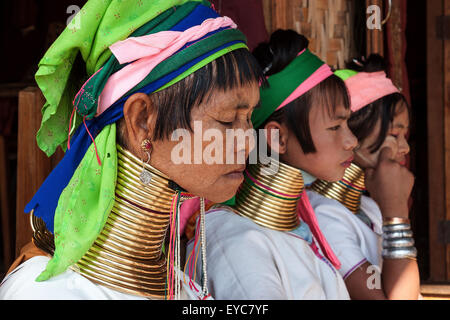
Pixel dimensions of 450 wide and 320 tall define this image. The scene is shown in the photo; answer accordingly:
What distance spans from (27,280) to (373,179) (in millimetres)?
1966

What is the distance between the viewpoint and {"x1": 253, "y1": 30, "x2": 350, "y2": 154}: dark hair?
2.32m

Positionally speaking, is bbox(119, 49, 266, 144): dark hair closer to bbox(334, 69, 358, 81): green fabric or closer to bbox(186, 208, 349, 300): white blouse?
bbox(186, 208, 349, 300): white blouse

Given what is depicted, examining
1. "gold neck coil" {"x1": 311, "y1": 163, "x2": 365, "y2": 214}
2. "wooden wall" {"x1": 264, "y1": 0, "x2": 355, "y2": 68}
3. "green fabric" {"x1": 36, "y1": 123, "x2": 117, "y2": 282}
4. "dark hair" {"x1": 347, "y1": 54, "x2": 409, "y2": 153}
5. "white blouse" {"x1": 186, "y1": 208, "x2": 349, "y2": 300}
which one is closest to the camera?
"green fabric" {"x1": 36, "y1": 123, "x2": 117, "y2": 282}

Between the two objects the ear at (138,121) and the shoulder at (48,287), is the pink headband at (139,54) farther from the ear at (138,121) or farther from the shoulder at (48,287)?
the shoulder at (48,287)

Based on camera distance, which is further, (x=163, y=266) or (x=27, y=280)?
(x=163, y=266)

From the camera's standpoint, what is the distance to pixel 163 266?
1654mm

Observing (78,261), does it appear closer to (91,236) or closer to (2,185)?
(91,236)

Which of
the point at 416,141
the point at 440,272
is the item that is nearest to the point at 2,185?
the point at 440,272

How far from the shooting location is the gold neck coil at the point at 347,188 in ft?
9.63

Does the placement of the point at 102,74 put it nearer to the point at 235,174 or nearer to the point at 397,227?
the point at 235,174

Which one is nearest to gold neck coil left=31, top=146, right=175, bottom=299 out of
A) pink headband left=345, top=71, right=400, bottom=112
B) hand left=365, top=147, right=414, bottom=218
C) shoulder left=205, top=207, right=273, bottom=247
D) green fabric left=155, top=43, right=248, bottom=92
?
green fabric left=155, top=43, right=248, bottom=92

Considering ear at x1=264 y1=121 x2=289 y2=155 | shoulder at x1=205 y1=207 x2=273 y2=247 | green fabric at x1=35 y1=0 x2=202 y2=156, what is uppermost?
green fabric at x1=35 y1=0 x2=202 y2=156

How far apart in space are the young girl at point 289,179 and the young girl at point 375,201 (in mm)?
212

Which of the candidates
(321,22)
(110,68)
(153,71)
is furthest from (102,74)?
(321,22)
